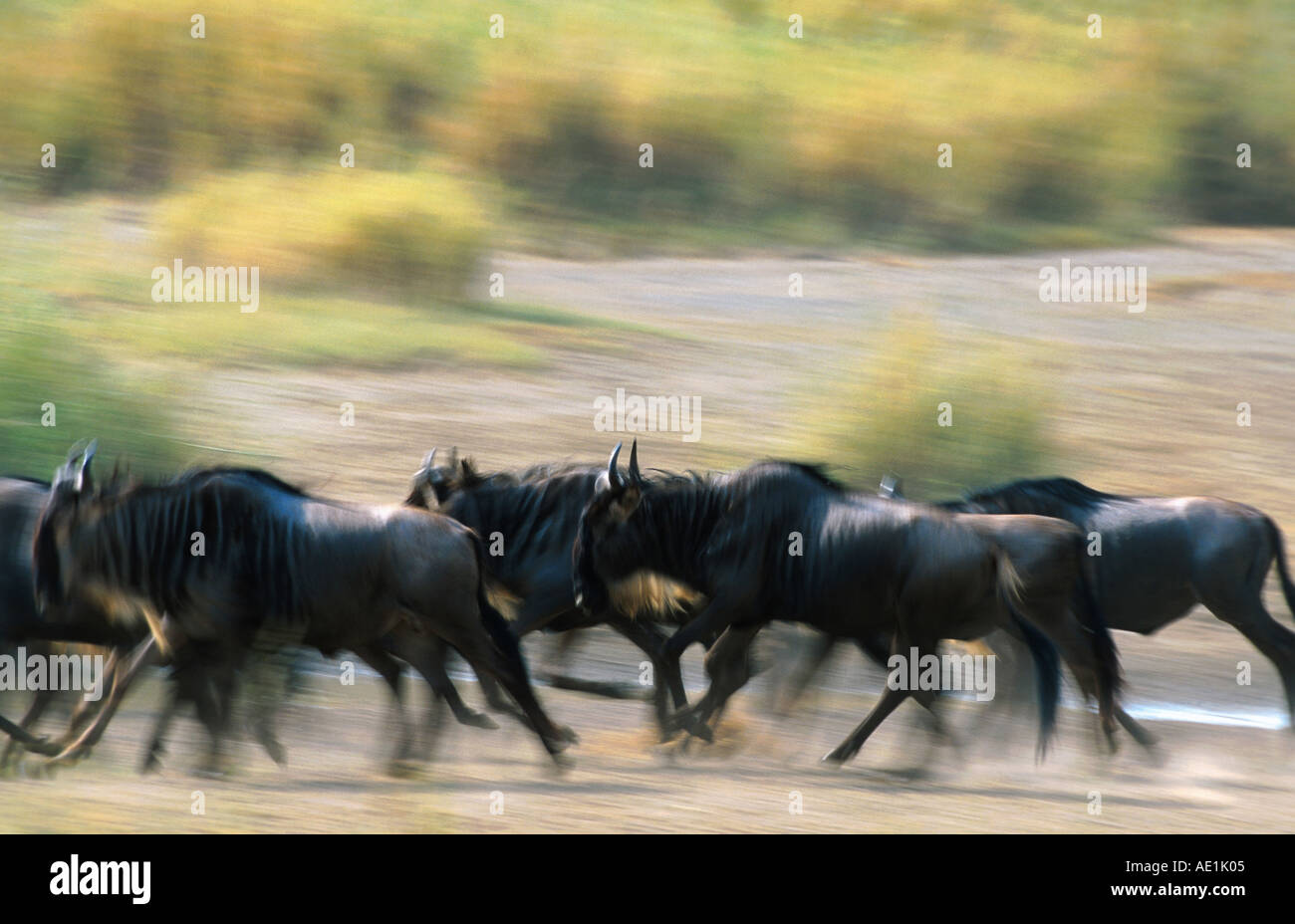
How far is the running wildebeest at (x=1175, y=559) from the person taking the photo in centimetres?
941

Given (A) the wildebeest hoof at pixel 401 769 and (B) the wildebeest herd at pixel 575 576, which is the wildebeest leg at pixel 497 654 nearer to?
(B) the wildebeest herd at pixel 575 576

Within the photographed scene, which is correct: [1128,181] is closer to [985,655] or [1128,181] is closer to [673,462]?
[673,462]

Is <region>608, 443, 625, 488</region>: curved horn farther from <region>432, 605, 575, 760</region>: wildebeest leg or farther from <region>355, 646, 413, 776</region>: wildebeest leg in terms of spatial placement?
<region>355, 646, 413, 776</region>: wildebeest leg

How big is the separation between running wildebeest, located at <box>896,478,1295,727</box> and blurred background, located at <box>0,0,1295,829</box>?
62.5 inches

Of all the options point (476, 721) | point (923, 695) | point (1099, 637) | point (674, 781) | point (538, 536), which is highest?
point (538, 536)

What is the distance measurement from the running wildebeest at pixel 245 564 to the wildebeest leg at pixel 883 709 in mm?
1665

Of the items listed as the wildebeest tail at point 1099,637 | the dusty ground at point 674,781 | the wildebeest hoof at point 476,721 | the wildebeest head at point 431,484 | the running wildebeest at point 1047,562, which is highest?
the wildebeest head at point 431,484

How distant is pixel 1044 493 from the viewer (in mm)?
9391

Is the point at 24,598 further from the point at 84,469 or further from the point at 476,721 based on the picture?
the point at 476,721

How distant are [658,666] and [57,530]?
2.68 metres

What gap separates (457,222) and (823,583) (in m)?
11.4

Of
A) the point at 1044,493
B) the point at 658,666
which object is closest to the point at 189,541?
the point at 658,666

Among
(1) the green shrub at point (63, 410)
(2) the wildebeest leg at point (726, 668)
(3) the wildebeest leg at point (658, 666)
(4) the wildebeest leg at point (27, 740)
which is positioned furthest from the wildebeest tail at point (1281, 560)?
(1) the green shrub at point (63, 410)

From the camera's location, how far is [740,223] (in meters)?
21.5
